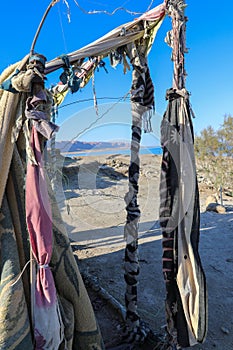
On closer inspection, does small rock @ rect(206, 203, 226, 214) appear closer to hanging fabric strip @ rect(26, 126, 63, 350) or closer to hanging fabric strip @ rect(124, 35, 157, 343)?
hanging fabric strip @ rect(124, 35, 157, 343)

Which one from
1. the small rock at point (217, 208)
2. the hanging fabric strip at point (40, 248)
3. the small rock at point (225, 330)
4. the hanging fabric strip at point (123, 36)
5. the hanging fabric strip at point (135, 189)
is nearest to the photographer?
the hanging fabric strip at point (40, 248)

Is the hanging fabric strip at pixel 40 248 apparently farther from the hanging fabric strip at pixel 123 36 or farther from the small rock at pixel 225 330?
the small rock at pixel 225 330

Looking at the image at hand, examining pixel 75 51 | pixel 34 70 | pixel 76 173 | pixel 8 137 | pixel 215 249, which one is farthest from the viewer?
pixel 76 173

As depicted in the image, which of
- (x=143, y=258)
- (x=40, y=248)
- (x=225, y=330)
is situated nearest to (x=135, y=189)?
(x=40, y=248)

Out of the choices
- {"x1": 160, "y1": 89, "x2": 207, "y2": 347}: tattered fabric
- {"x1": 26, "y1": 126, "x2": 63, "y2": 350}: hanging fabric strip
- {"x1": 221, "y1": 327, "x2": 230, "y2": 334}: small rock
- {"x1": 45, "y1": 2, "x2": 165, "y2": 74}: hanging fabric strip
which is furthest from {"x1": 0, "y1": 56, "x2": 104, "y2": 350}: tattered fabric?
{"x1": 221, "y1": 327, "x2": 230, "y2": 334}: small rock

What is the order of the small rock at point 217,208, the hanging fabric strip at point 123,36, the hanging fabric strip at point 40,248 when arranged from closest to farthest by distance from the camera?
the hanging fabric strip at point 40,248, the hanging fabric strip at point 123,36, the small rock at point 217,208

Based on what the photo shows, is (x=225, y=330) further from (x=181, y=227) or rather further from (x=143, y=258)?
(x=143, y=258)

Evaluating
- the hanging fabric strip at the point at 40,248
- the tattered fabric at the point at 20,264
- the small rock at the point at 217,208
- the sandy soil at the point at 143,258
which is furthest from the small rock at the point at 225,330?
the small rock at the point at 217,208

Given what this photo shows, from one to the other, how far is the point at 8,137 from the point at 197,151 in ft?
32.4

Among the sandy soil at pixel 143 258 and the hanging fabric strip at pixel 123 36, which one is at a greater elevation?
the hanging fabric strip at pixel 123 36

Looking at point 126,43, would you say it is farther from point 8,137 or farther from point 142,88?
point 8,137

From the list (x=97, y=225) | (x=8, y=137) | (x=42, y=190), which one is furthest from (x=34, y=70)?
(x=97, y=225)

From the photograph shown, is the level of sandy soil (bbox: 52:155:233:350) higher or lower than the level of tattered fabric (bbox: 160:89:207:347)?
lower

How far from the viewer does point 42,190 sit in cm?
128
